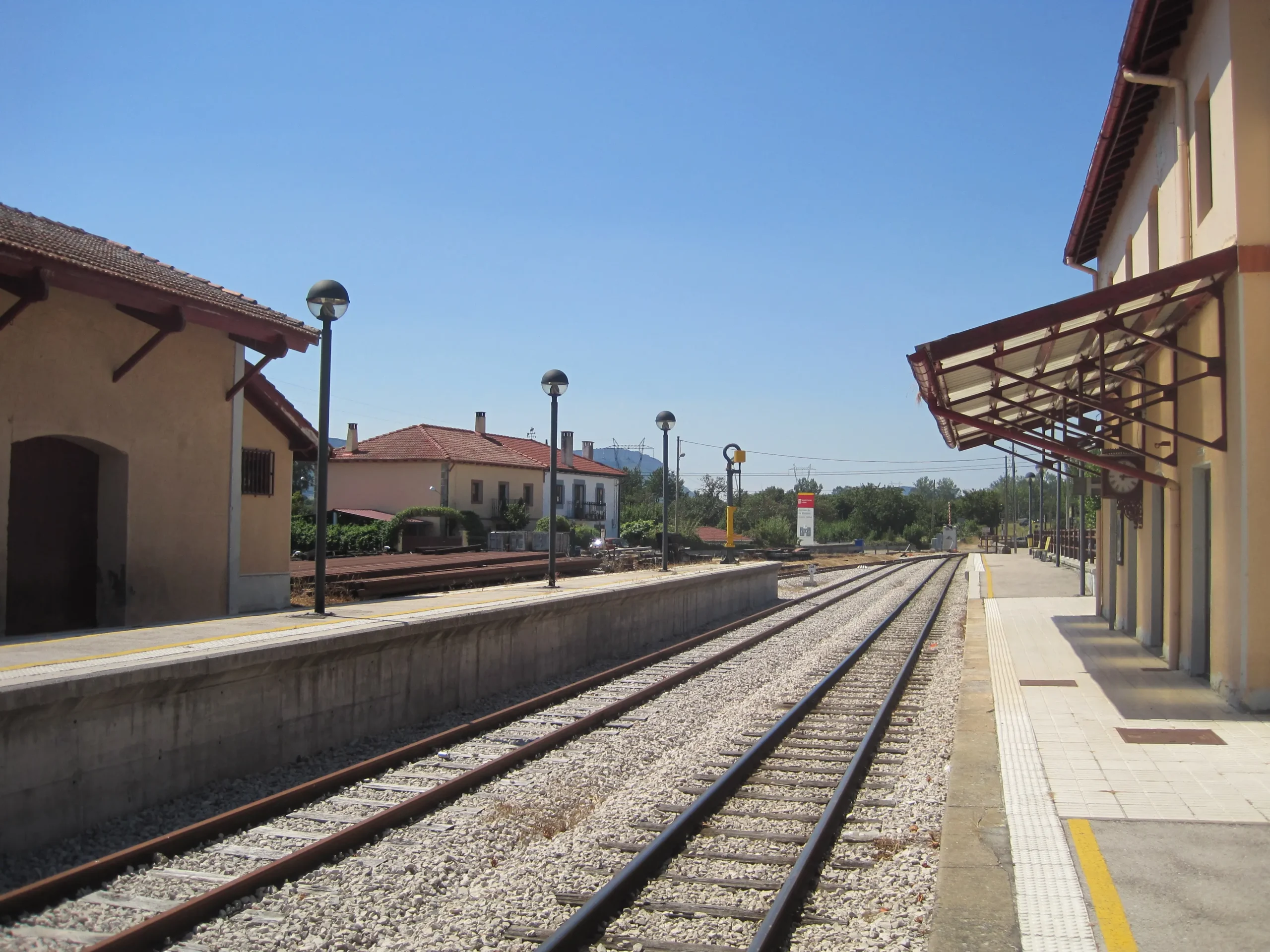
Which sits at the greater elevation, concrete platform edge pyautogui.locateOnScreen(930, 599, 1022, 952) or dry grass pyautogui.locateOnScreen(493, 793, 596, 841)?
concrete platform edge pyautogui.locateOnScreen(930, 599, 1022, 952)

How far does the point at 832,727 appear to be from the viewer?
33.2ft

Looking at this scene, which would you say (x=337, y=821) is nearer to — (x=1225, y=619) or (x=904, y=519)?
(x=1225, y=619)

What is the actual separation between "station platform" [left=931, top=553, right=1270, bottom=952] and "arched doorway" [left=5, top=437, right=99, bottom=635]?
368 inches

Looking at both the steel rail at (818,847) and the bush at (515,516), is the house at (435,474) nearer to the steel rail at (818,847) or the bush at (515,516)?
the bush at (515,516)

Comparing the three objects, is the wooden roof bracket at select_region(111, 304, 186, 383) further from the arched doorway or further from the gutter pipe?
the gutter pipe

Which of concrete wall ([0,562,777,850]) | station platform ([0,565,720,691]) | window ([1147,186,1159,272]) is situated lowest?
concrete wall ([0,562,777,850])

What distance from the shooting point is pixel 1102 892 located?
4988mm

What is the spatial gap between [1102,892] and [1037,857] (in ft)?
2.05

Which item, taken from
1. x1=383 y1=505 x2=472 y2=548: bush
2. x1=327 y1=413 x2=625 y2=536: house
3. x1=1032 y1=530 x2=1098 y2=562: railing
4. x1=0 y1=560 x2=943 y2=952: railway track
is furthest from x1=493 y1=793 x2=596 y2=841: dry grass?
Result: x1=1032 y1=530 x2=1098 y2=562: railing

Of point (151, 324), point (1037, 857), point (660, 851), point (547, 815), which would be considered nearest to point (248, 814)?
point (547, 815)

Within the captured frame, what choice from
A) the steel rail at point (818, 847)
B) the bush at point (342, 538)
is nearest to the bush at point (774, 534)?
the bush at point (342, 538)

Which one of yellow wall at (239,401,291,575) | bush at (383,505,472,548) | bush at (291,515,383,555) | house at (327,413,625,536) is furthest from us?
house at (327,413,625,536)

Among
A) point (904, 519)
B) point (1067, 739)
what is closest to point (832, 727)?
point (1067, 739)

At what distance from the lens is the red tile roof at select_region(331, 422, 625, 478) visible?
165ft
